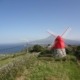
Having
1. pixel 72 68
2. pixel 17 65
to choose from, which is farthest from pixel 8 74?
pixel 72 68

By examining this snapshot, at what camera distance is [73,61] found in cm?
4044

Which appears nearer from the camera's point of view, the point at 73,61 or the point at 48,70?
the point at 48,70

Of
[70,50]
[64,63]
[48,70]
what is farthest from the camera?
[70,50]

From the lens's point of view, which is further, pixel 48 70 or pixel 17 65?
pixel 48 70

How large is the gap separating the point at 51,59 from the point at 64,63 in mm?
3344

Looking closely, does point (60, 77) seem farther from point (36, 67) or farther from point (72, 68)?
point (72, 68)

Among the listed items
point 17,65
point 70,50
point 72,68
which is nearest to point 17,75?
point 17,65

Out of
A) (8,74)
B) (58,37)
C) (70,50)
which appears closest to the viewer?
(8,74)

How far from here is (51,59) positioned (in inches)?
1617

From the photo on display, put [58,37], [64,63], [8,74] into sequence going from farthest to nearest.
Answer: [58,37] < [64,63] < [8,74]

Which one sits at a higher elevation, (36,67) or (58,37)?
(58,37)

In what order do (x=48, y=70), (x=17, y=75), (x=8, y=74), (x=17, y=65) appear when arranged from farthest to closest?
(x=48, y=70) < (x=17, y=65) < (x=17, y=75) < (x=8, y=74)

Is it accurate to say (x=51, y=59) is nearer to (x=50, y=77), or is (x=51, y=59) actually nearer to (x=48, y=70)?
(x=48, y=70)

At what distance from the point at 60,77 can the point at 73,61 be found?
12.8 meters
